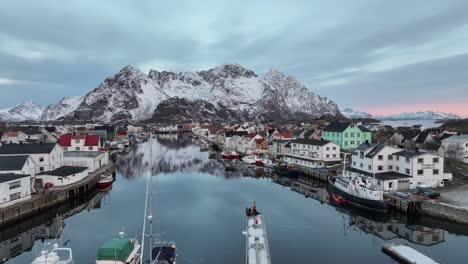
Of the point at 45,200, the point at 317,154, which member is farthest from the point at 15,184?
the point at 317,154

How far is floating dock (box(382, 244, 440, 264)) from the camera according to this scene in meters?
19.4

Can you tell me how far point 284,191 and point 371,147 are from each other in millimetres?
11165

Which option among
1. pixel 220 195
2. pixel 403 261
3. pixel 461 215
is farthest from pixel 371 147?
pixel 403 261

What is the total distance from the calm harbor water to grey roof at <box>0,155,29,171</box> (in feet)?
20.1

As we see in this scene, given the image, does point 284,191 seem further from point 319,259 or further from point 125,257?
point 125,257

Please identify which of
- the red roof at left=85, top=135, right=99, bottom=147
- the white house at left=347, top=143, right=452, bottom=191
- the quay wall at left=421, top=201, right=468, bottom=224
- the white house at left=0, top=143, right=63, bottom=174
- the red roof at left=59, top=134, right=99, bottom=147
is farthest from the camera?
the red roof at left=85, top=135, right=99, bottom=147

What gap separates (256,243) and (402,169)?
21.6 meters

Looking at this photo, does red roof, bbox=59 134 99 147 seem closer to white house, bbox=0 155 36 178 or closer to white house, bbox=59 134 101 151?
white house, bbox=59 134 101 151

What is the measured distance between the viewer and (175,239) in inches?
963

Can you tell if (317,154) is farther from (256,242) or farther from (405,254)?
(256,242)

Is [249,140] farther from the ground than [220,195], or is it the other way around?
[249,140]

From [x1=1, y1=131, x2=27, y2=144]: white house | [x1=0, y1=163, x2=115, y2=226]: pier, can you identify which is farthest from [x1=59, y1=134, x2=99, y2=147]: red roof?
[x1=1, y1=131, x2=27, y2=144]: white house

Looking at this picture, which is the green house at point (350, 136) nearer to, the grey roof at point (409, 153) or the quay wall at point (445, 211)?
the grey roof at point (409, 153)

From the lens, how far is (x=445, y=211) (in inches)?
1063
